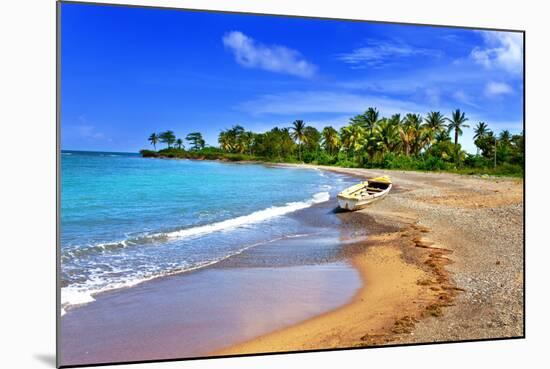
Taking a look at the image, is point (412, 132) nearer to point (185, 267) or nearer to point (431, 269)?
point (431, 269)

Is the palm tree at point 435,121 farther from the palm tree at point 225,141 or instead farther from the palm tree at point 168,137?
the palm tree at point 168,137

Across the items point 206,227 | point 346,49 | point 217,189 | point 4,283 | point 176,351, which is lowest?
point 176,351

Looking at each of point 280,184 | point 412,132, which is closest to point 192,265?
point 280,184

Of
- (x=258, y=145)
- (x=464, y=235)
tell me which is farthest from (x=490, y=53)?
(x=258, y=145)

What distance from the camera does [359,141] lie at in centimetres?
430

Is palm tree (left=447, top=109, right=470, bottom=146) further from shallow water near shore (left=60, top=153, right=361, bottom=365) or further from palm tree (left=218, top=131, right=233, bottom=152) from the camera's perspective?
palm tree (left=218, top=131, right=233, bottom=152)

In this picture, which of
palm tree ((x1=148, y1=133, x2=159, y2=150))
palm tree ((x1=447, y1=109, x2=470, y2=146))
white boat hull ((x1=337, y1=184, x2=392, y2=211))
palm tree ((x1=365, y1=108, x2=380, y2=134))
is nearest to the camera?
palm tree ((x1=148, y1=133, x2=159, y2=150))

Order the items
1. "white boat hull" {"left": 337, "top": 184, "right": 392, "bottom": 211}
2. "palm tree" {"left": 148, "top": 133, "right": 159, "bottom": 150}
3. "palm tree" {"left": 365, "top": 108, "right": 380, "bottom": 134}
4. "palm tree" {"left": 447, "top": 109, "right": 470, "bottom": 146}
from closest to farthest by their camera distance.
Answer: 1. "palm tree" {"left": 148, "top": 133, "right": 159, "bottom": 150}
2. "palm tree" {"left": 365, "top": 108, "right": 380, "bottom": 134}
3. "palm tree" {"left": 447, "top": 109, "right": 470, "bottom": 146}
4. "white boat hull" {"left": 337, "top": 184, "right": 392, "bottom": 211}

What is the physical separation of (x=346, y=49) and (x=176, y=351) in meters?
2.27

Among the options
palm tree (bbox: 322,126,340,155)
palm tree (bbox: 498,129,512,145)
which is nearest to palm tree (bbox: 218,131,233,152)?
palm tree (bbox: 322,126,340,155)

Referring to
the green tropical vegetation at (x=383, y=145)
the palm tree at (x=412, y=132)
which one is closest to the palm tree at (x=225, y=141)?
the green tropical vegetation at (x=383, y=145)

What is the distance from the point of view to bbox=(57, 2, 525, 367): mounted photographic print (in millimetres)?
3633

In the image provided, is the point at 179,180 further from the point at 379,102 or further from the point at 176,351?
the point at 379,102

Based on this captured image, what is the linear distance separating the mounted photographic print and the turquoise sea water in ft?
0.04
